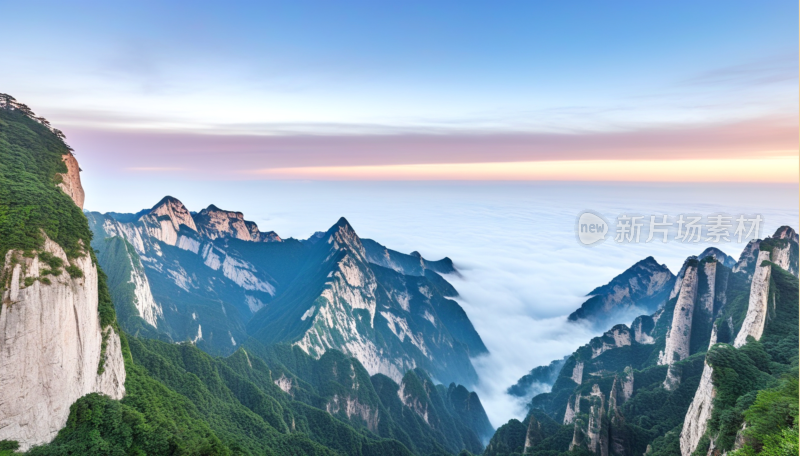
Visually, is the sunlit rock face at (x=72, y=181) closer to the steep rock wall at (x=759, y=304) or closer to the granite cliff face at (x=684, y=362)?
the granite cliff face at (x=684, y=362)

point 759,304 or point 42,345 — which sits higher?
point 759,304

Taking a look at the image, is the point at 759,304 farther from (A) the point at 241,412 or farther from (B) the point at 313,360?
(B) the point at 313,360

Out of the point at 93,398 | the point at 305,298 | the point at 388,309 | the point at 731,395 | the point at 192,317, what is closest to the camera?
the point at 93,398

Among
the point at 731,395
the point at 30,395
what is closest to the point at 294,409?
the point at 30,395

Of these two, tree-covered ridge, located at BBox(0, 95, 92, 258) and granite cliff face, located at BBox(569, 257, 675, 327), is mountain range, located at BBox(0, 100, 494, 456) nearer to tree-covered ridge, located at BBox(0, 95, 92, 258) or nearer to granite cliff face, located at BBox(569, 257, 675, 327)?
tree-covered ridge, located at BBox(0, 95, 92, 258)

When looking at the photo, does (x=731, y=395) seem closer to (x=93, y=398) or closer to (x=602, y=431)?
(x=602, y=431)

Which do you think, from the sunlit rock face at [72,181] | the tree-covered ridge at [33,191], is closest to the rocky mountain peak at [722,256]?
the sunlit rock face at [72,181]

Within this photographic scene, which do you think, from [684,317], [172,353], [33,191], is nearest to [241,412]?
[172,353]
